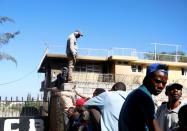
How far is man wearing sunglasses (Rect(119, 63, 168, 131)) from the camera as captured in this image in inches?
131

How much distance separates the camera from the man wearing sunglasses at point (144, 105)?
131 inches

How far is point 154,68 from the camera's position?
11.6ft

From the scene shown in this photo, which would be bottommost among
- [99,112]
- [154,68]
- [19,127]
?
[19,127]

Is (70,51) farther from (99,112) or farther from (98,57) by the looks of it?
(98,57)

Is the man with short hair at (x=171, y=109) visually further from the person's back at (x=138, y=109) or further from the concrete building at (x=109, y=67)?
the concrete building at (x=109, y=67)

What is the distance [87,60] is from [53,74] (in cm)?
353

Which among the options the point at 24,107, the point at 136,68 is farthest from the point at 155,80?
the point at 136,68

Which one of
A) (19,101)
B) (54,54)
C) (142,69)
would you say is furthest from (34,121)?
(142,69)

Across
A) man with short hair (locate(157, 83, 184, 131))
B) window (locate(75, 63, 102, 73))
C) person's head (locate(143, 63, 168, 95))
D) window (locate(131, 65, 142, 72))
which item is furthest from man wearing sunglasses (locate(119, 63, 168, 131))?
window (locate(131, 65, 142, 72))

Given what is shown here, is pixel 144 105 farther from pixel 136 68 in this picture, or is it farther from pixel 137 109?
pixel 136 68

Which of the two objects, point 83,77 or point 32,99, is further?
point 83,77

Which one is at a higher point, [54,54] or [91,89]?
[54,54]

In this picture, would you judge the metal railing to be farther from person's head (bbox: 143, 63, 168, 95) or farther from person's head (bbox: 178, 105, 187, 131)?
person's head (bbox: 143, 63, 168, 95)

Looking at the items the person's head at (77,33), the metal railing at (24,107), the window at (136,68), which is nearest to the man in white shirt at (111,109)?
the metal railing at (24,107)
